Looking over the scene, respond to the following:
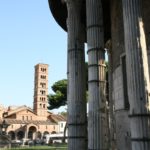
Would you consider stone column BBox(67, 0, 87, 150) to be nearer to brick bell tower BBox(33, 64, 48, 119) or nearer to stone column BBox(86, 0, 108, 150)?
stone column BBox(86, 0, 108, 150)

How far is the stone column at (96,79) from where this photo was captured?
7633 mm

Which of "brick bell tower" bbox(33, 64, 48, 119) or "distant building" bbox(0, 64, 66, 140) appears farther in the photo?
"brick bell tower" bbox(33, 64, 48, 119)

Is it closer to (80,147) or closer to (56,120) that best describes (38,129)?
(56,120)

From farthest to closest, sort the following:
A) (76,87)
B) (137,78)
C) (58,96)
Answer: (58,96) → (76,87) → (137,78)

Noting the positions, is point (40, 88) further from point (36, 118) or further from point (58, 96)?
point (58, 96)

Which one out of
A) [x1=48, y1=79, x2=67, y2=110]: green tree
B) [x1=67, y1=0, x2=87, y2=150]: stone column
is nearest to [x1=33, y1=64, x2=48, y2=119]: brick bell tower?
[x1=48, y1=79, x2=67, y2=110]: green tree

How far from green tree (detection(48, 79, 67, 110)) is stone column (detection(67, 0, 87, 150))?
1265 inches

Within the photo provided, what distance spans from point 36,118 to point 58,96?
102 ft

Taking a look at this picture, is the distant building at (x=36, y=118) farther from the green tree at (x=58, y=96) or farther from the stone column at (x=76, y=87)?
the stone column at (x=76, y=87)

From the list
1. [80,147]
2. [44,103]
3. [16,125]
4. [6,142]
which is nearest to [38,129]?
[16,125]

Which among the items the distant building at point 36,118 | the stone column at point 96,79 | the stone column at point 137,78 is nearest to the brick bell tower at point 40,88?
the distant building at point 36,118

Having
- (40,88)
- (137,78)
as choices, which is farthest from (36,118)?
(137,78)

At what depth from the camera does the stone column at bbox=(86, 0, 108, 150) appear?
25.0ft

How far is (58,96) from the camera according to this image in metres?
42.0
